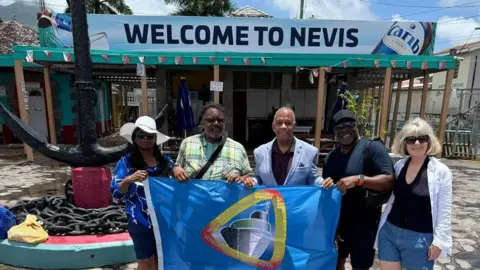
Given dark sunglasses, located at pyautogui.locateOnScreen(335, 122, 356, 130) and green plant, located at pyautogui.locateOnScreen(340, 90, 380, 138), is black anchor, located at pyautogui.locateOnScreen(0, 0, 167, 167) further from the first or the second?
green plant, located at pyautogui.locateOnScreen(340, 90, 380, 138)

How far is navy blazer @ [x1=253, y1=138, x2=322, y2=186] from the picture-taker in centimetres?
250

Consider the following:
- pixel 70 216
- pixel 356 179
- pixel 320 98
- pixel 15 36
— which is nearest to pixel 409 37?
pixel 320 98

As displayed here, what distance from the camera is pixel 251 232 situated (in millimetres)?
2656

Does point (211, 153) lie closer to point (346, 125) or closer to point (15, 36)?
point (346, 125)

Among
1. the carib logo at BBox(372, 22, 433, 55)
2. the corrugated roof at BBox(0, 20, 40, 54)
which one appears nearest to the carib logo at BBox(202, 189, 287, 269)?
the carib logo at BBox(372, 22, 433, 55)

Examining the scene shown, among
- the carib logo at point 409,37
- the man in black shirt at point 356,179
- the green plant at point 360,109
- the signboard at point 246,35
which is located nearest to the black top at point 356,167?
the man in black shirt at point 356,179

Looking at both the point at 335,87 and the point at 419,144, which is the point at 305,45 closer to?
the point at 335,87

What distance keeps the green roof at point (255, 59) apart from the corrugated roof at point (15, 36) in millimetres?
6830

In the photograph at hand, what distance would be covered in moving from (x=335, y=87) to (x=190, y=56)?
6.39 m

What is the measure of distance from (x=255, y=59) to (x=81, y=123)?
540 cm

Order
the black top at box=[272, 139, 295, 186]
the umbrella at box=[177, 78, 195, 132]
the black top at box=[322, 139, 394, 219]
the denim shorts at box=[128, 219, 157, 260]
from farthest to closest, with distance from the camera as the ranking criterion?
1. the umbrella at box=[177, 78, 195, 132]
2. the black top at box=[272, 139, 295, 186]
3. the denim shorts at box=[128, 219, 157, 260]
4. the black top at box=[322, 139, 394, 219]

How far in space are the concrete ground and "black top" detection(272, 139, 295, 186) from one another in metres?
2.13

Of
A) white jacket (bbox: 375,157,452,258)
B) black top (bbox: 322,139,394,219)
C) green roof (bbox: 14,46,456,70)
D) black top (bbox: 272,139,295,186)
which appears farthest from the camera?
green roof (bbox: 14,46,456,70)

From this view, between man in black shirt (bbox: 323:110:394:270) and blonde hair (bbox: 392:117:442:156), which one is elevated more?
blonde hair (bbox: 392:117:442:156)
